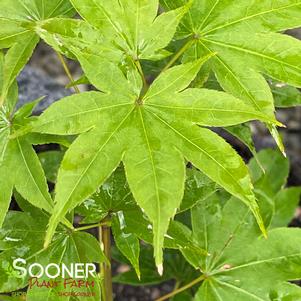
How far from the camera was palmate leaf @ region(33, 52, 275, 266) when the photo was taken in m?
0.83

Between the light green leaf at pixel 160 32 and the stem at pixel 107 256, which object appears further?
the stem at pixel 107 256

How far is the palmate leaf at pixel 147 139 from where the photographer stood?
83 centimetres

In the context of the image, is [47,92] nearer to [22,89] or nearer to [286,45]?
[22,89]

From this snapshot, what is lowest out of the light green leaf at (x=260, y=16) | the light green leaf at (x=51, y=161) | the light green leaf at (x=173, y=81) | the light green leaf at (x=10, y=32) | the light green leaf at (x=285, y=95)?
the light green leaf at (x=173, y=81)

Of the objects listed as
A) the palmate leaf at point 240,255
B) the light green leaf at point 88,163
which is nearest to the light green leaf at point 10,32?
the light green leaf at point 88,163

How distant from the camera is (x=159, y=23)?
0.92 meters

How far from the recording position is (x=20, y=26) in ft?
3.26

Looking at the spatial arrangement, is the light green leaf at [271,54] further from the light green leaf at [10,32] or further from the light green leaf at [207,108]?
the light green leaf at [10,32]

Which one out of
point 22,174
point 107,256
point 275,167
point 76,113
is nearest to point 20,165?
point 22,174

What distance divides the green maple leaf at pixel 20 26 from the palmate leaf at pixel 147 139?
0.45ft

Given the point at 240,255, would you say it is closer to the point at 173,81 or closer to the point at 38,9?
the point at 173,81
